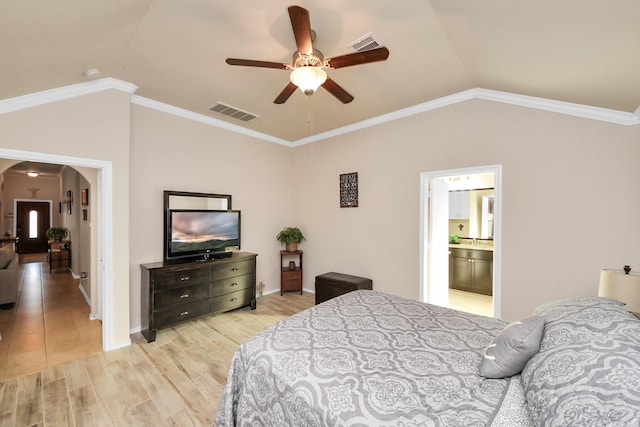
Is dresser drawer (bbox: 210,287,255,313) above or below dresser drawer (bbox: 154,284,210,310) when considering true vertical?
below

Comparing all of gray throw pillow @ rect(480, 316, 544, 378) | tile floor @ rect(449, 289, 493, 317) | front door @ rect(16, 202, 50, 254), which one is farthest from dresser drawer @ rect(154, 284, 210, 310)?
front door @ rect(16, 202, 50, 254)

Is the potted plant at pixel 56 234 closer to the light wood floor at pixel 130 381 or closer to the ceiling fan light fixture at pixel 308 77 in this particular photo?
the light wood floor at pixel 130 381

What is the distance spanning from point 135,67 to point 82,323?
10.7 ft

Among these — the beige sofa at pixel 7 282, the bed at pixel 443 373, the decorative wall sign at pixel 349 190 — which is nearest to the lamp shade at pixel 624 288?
the bed at pixel 443 373

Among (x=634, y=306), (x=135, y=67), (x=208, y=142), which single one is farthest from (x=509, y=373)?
(x=208, y=142)

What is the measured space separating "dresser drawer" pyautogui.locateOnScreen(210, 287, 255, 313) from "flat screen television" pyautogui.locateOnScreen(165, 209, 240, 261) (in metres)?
0.59

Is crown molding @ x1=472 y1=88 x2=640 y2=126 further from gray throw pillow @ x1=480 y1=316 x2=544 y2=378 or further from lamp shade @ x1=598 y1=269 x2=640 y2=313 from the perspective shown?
gray throw pillow @ x1=480 y1=316 x2=544 y2=378

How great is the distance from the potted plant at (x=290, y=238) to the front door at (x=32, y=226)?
957cm

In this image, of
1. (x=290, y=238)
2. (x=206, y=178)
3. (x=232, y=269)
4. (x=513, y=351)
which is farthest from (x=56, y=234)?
(x=513, y=351)

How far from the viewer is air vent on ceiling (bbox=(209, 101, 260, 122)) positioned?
3.59 m

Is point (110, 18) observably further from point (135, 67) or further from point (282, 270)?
point (282, 270)

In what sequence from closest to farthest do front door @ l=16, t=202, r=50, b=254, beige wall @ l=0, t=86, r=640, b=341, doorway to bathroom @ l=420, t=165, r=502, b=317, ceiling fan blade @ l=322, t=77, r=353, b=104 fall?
ceiling fan blade @ l=322, t=77, r=353, b=104 < beige wall @ l=0, t=86, r=640, b=341 < doorway to bathroom @ l=420, t=165, r=502, b=317 < front door @ l=16, t=202, r=50, b=254

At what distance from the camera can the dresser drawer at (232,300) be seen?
11.8 ft

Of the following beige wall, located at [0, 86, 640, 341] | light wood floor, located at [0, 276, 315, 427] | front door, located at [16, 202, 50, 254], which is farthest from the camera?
front door, located at [16, 202, 50, 254]
